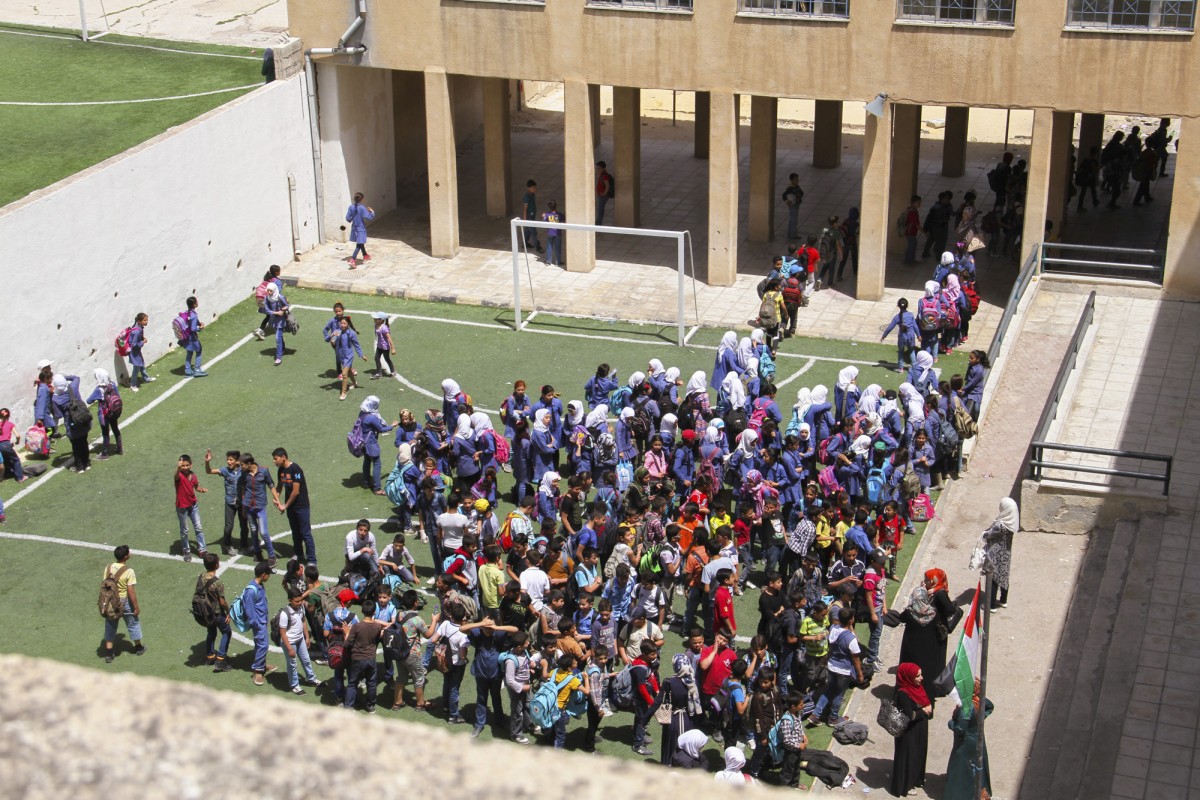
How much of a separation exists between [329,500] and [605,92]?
21957 mm

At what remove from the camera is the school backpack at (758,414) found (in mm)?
20016

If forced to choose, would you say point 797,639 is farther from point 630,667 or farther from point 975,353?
point 975,353

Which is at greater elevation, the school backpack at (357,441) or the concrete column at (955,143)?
the concrete column at (955,143)

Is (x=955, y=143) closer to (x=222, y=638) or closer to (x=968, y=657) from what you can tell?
(x=222, y=638)

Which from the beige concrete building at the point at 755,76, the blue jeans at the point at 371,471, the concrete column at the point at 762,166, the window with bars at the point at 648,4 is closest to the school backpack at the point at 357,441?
the blue jeans at the point at 371,471

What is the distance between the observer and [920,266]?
1153 inches

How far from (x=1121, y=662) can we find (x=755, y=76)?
1384 cm

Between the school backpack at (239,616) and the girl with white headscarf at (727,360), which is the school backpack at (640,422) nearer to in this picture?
the girl with white headscarf at (727,360)

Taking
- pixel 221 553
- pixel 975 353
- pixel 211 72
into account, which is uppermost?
pixel 211 72

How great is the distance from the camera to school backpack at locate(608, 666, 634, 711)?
49.6ft

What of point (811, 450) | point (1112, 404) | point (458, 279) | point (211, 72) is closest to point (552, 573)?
point (811, 450)

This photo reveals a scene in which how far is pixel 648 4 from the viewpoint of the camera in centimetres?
2717

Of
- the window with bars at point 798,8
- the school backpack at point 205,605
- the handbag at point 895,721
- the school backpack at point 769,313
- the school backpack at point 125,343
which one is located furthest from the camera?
the window with bars at point 798,8

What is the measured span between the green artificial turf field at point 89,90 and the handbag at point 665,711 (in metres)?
14.7
